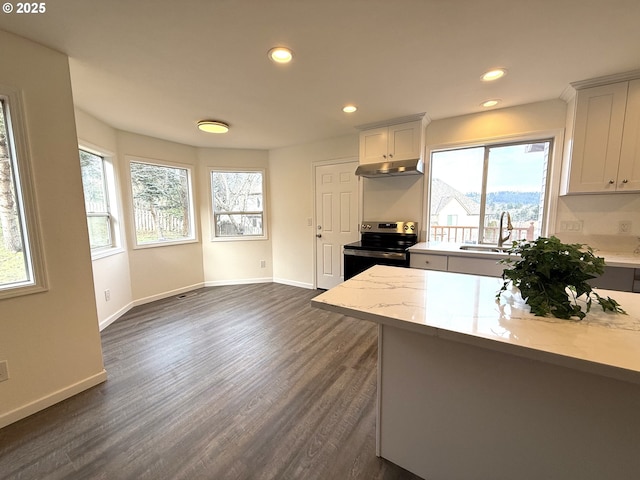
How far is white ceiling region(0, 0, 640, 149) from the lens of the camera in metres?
1.42

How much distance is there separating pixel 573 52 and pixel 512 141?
3.64 ft

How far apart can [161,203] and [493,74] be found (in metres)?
4.28

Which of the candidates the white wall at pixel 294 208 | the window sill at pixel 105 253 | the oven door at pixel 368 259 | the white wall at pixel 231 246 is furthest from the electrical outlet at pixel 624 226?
the window sill at pixel 105 253

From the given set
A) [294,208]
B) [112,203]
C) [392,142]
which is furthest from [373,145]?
[112,203]

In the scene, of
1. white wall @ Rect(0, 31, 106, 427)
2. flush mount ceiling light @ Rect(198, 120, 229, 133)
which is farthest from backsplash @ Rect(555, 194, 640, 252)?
white wall @ Rect(0, 31, 106, 427)

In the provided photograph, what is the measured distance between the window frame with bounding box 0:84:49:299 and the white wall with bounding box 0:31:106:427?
27mm

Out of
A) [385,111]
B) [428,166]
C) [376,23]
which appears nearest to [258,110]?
[385,111]

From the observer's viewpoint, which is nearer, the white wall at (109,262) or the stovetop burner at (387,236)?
the white wall at (109,262)

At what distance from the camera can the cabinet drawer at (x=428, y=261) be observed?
8.86ft

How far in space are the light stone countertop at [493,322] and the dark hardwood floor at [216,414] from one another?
0.89m

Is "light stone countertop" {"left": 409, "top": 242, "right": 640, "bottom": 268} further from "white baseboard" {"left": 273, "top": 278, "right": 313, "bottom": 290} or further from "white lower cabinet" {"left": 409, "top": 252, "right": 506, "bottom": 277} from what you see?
"white baseboard" {"left": 273, "top": 278, "right": 313, "bottom": 290}

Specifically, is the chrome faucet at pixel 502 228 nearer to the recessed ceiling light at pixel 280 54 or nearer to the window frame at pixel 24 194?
the recessed ceiling light at pixel 280 54

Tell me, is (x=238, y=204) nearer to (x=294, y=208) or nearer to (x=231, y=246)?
(x=231, y=246)

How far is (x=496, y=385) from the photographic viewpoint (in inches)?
40.1
